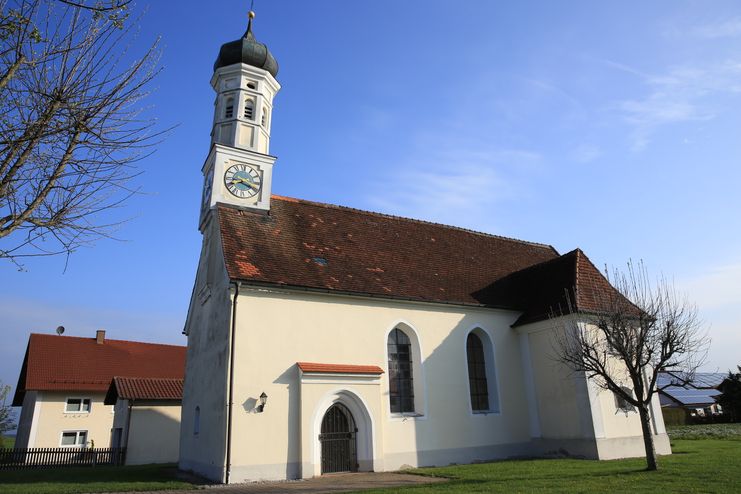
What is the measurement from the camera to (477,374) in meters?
19.7

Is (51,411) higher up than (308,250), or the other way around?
(308,250)

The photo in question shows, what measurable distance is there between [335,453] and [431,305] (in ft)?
20.6

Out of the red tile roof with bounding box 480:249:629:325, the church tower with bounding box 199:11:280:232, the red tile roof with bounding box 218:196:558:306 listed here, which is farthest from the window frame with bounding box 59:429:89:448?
the red tile roof with bounding box 480:249:629:325

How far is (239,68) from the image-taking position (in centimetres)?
2141

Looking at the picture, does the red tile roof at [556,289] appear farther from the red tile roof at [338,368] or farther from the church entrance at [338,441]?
the church entrance at [338,441]

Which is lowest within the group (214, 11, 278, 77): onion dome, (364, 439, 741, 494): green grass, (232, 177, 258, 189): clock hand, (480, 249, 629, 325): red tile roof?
(364, 439, 741, 494): green grass

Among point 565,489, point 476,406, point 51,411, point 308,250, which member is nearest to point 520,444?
point 476,406

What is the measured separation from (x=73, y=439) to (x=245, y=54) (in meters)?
24.6

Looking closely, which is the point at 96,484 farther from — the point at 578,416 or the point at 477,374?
the point at 578,416

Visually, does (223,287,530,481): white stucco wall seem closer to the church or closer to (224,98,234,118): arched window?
the church

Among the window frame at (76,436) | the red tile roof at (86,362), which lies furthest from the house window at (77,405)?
the window frame at (76,436)

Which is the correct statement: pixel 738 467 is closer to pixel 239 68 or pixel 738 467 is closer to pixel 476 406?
pixel 476 406

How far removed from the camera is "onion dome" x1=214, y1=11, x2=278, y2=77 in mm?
21594

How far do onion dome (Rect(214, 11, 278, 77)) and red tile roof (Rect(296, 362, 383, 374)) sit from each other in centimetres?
1305
